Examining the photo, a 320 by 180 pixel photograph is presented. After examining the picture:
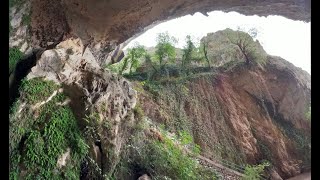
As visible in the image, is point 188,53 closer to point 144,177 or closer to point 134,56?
point 134,56

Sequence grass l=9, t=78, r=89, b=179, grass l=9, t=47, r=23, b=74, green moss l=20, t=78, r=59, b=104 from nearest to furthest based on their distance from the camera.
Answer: grass l=9, t=78, r=89, b=179
green moss l=20, t=78, r=59, b=104
grass l=9, t=47, r=23, b=74

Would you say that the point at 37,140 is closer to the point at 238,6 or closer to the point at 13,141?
the point at 13,141

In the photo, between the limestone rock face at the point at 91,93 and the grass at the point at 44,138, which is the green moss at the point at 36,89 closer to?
→ the grass at the point at 44,138

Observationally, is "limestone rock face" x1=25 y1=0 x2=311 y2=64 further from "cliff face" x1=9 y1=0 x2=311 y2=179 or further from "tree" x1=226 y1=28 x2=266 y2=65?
"tree" x1=226 y1=28 x2=266 y2=65

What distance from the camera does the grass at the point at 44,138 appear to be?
523 cm

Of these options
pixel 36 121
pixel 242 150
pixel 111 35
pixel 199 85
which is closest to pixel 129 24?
pixel 111 35

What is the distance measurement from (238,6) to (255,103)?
738 centimetres

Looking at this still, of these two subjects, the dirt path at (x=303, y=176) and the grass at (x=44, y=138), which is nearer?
the grass at (x=44, y=138)

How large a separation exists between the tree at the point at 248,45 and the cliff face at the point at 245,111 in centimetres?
66

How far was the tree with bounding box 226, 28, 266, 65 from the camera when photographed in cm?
1708

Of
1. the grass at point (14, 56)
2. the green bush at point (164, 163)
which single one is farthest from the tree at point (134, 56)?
the grass at point (14, 56)

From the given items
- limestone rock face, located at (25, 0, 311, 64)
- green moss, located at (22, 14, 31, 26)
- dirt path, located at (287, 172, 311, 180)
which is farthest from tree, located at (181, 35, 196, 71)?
green moss, located at (22, 14, 31, 26)

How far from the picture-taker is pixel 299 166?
14328 mm

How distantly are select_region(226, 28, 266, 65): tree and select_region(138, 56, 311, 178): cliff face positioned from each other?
2.17 feet
